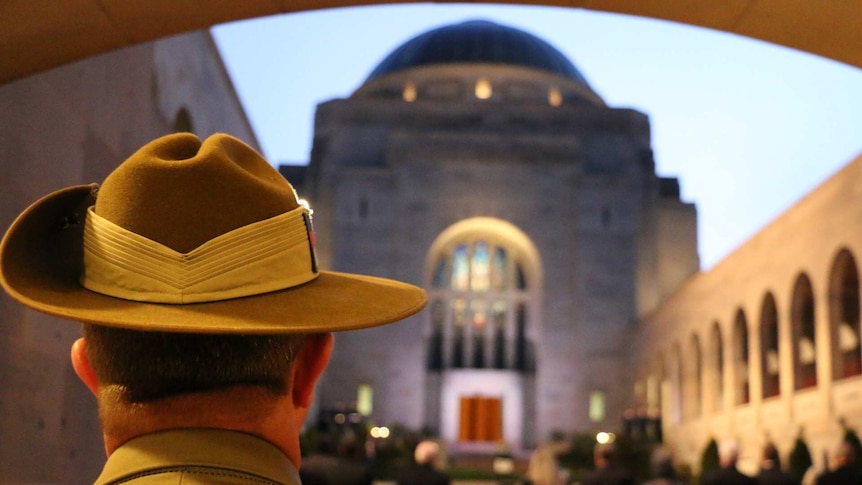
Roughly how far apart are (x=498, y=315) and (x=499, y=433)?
4203 millimetres

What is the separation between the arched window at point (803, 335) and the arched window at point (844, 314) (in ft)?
5.24

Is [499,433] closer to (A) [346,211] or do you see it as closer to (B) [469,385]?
(B) [469,385]

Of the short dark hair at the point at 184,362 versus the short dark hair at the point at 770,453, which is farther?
the short dark hair at the point at 770,453

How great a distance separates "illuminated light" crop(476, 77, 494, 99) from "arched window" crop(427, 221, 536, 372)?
9037 millimetres

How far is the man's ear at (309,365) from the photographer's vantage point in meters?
1.61

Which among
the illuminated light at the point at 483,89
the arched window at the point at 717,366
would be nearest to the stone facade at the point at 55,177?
the arched window at the point at 717,366

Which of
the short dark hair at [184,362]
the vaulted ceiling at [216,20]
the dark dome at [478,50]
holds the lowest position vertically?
the short dark hair at [184,362]

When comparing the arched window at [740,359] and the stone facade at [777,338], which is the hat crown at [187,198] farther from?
the arched window at [740,359]

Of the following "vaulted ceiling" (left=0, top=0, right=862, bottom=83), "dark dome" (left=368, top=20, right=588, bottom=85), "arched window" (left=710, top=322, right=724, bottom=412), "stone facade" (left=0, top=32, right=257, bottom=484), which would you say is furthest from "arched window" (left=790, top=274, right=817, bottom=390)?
"dark dome" (left=368, top=20, right=588, bottom=85)

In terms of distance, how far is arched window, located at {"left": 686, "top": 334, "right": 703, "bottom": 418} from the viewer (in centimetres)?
2914

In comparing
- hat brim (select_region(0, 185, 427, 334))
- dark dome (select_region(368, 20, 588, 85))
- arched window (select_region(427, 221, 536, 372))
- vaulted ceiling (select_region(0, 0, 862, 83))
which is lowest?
hat brim (select_region(0, 185, 427, 334))

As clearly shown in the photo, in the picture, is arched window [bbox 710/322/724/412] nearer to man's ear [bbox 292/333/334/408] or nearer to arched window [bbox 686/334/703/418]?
arched window [bbox 686/334/703/418]

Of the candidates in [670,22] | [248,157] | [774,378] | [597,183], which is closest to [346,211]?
[597,183]

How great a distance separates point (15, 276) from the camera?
1.58 m
